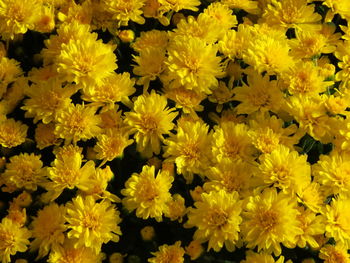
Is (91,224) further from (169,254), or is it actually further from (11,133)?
(11,133)

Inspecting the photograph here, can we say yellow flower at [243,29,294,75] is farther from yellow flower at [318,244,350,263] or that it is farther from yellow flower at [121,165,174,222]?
yellow flower at [318,244,350,263]

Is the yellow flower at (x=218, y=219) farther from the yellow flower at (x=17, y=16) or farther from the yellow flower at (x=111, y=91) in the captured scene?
the yellow flower at (x=17, y=16)

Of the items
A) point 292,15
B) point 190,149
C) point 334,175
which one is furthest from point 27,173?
point 292,15

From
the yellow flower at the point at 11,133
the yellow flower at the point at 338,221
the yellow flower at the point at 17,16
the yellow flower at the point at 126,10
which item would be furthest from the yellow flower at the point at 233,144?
the yellow flower at the point at 17,16

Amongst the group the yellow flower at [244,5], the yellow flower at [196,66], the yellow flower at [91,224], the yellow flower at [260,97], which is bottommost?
the yellow flower at [91,224]

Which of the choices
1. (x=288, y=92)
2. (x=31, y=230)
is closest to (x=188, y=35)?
(x=288, y=92)
